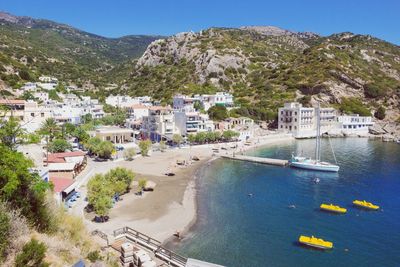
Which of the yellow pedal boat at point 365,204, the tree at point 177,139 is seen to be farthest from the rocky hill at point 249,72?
the yellow pedal boat at point 365,204

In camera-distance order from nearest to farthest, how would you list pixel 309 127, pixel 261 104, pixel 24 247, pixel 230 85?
1. pixel 24 247
2. pixel 309 127
3. pixel 261 104
4. pixel 230 85

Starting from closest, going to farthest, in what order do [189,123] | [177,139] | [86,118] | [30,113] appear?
1. [30,113]
2. [177,139]
3. [189,123]
4. [86,118]

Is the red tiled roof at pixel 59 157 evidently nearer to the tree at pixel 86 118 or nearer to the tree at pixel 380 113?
the tree at pixel 86 118

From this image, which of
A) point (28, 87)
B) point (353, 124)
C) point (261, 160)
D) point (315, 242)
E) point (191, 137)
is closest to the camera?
point (315, 242)

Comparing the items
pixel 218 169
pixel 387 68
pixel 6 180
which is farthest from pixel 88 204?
pixel 387 68

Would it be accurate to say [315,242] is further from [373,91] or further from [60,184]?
[373,91]

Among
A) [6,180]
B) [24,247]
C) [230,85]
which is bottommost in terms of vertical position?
[24,247]

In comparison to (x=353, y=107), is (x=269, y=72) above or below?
above

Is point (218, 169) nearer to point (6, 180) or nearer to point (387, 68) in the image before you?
point (6, 180)

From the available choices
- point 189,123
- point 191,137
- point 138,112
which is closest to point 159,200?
point 191,137
